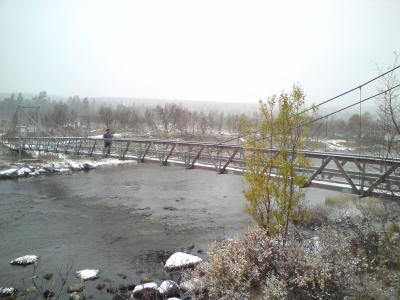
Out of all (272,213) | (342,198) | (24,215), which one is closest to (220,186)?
(342,198)

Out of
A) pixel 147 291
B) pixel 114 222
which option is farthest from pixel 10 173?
pixel 147 291

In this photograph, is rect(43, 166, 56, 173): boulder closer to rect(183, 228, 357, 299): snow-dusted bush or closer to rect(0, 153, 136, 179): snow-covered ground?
rect(0, 153, 136, 179): snow-covered ground

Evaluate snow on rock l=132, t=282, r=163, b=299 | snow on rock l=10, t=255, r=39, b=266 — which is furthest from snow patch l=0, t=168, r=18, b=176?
snow on rock l=132, t=282, r=163, b=299

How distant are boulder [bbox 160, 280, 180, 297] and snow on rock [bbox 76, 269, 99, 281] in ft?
7.05

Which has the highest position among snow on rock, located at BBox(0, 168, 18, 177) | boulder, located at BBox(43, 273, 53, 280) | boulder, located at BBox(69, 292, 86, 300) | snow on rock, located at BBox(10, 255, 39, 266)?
snow on rock, located at BBox(0, 168, 18, 177)

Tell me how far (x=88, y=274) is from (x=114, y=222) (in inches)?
217

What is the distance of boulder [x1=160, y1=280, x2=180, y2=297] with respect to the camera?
9.18m

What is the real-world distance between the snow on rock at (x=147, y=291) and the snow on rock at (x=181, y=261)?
1413 mm

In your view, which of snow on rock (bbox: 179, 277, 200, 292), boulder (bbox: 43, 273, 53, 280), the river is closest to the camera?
snow on rock (bbox: 179, 277, 200, 292)

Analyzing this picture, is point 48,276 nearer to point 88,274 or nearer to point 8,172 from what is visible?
point 88,274

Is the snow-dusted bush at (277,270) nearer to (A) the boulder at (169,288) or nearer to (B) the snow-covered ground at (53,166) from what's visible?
(A) the boulder at (169,288)

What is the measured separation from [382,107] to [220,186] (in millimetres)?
14570

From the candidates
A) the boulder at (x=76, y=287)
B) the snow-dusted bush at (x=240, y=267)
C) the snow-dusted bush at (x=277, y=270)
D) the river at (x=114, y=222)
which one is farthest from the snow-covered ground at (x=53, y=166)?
the snow-dusted bush at (x=240, y=267)

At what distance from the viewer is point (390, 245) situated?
805cm
